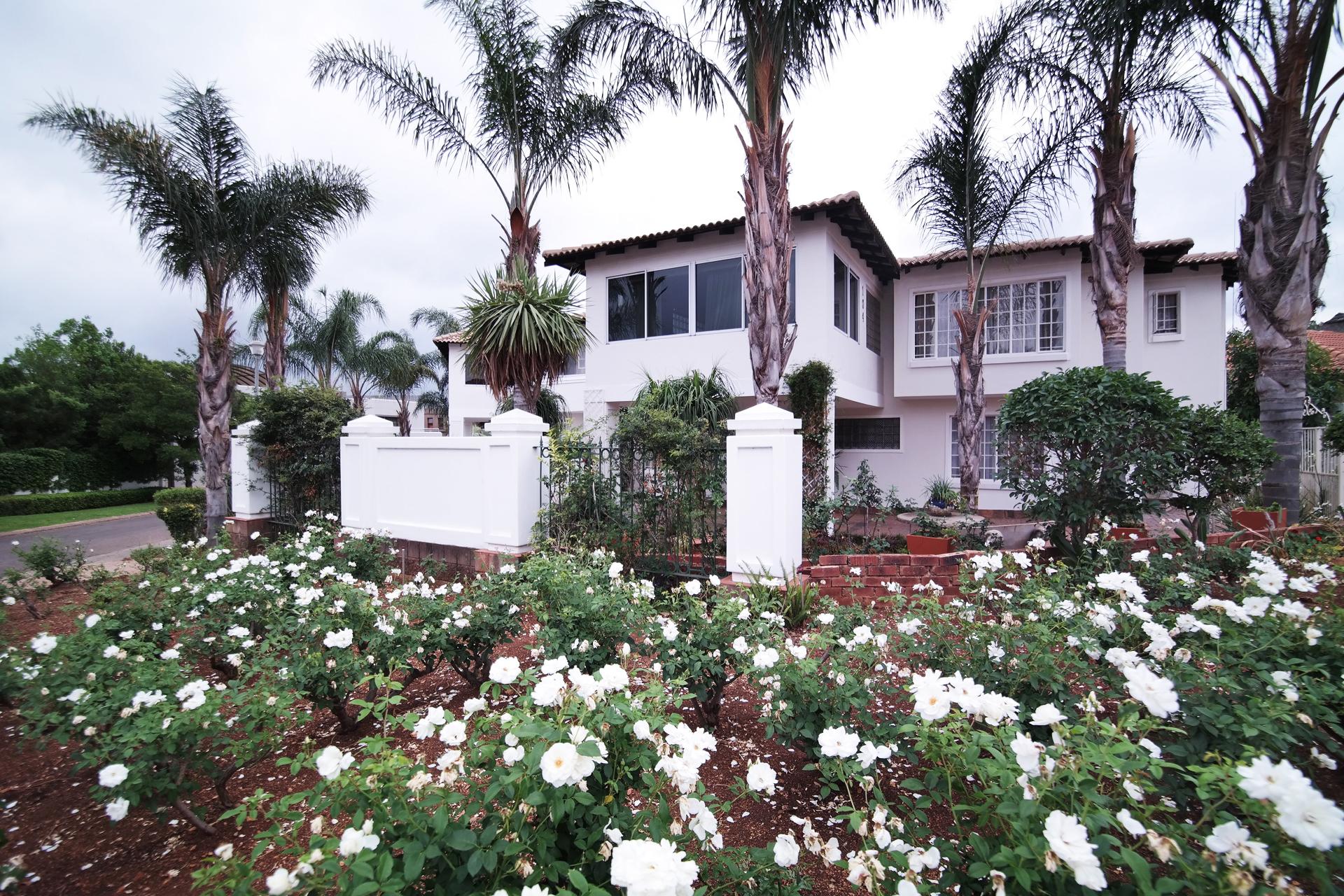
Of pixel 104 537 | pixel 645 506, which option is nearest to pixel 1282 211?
pixel 645 506

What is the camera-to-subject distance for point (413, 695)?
3996mm

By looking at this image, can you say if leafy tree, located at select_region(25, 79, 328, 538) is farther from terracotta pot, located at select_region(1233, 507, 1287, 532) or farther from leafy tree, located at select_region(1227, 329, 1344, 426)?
leafy tree, located at select_region(1227, 329, 1344, 426)

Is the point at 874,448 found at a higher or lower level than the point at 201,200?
lower

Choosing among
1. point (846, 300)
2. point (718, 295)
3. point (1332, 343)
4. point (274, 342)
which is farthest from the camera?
point (1332, 343)

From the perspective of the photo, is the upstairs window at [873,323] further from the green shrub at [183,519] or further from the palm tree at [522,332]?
the green shrub at [183,519]

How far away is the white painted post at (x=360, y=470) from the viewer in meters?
8.05

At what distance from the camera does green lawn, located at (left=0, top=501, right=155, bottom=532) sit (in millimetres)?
15703

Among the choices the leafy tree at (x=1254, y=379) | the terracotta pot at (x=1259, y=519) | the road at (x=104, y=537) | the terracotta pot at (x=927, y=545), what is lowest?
the road at (x=104, y=537)

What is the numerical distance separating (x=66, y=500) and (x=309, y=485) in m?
17.3

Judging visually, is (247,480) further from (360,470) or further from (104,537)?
(104,537)

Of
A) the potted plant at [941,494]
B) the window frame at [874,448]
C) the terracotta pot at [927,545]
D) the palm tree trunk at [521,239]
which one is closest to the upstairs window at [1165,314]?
the potted plant at [941,494]

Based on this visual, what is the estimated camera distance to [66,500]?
19.0m

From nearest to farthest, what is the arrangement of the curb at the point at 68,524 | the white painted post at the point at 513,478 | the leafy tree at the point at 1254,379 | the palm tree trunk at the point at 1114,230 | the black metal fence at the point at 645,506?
the black metal fence at the point at 645,506, the white painted post at the point at 513,478, the palm tree trunk at the point at 1114,230, the leafy tree at the point at 1254,379, the curb at the point at 68,524

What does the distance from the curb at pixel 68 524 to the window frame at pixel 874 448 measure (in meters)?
20.2
